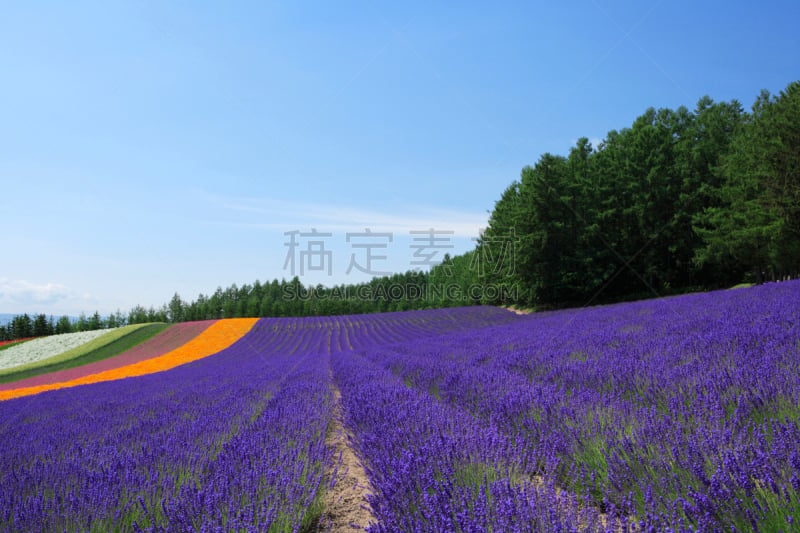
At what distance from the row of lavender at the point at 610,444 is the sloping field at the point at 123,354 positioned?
24.3 meters

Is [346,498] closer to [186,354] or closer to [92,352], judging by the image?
[186,354]

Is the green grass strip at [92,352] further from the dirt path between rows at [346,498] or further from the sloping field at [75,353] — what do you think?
the dirt path between rows at [346,498]

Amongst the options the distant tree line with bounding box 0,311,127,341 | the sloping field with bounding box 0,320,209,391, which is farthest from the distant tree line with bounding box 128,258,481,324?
the sloping field with bounding box 0,320,209,391

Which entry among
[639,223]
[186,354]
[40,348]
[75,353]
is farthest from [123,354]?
[639,223]

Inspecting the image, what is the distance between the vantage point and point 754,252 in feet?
76.8

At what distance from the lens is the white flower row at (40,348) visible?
104 feet

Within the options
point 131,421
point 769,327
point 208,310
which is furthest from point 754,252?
point 208,310

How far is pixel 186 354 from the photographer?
81.3 ft

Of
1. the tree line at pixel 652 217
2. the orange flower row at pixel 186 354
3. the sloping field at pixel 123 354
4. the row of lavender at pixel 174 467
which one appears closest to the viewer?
the row of lavender at pixel 174 467

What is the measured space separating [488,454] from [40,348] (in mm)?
45160

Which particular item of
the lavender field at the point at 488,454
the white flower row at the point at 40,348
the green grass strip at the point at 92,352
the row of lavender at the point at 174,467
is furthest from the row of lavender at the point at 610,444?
the white flower row at the point at 40,348

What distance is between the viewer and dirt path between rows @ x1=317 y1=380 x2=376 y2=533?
222 centimetres

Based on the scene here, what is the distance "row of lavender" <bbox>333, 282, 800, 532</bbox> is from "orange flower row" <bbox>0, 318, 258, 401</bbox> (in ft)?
60.1

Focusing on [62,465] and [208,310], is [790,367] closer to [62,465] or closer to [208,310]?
Answer: [62,465]
